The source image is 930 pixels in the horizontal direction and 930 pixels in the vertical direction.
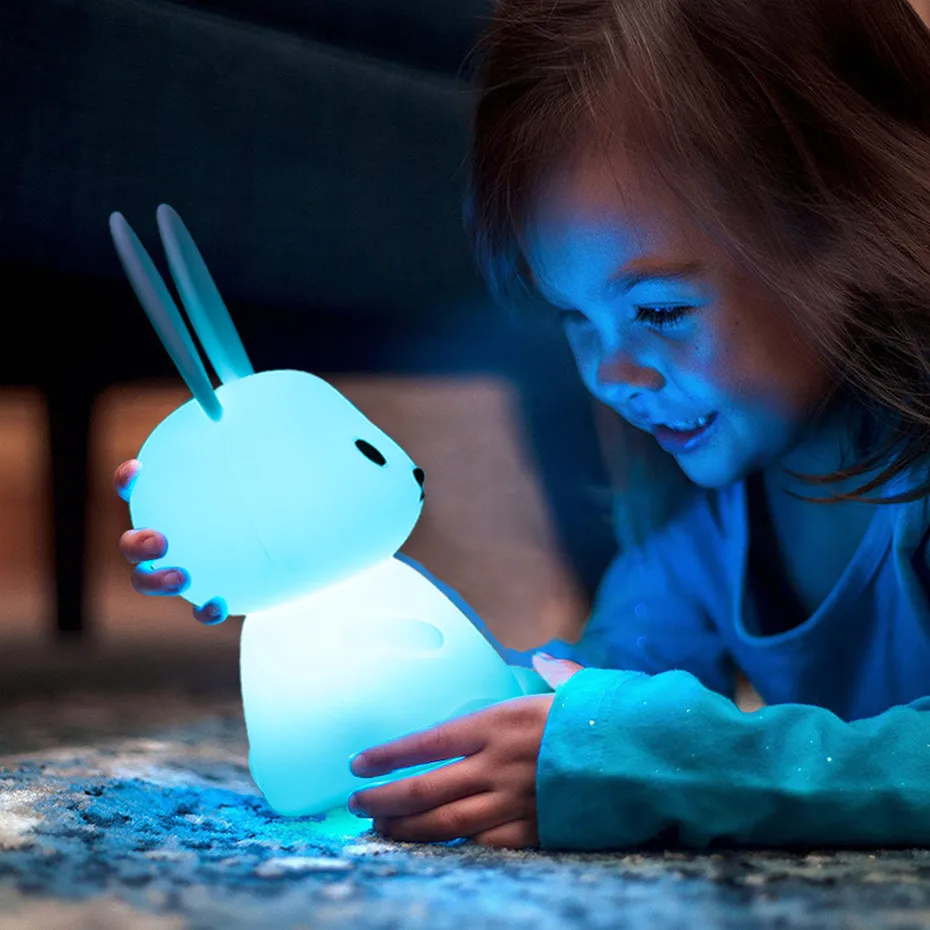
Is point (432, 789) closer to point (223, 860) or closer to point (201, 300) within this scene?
point (223, 860)

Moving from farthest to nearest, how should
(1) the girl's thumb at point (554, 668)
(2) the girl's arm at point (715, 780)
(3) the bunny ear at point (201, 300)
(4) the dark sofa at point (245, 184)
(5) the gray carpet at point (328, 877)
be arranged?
(4) the dark sofa at point (245, 184) < (1) the girl's thumb at point (554, 668) < (3) the bunny ear at point (201, 300) < (2) the girl's arm at point (715, 780) < (5) the gray carpet at point (328, 877)

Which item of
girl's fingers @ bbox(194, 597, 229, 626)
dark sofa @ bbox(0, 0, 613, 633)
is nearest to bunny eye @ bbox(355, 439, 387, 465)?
girl's fingers @ bbox(194, 597, 229, 626)

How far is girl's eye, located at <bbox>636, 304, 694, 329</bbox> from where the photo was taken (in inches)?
25.8

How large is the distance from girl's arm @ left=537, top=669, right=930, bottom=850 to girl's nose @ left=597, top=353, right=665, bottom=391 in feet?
0.67

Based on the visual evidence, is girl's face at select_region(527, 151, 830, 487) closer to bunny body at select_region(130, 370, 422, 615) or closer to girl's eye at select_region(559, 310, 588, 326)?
girl's eye at select_region(559, 310, 588, 326)

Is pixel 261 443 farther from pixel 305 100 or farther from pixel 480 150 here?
pixel 305 100

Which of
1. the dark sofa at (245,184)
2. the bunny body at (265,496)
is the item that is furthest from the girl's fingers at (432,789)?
the dark sofa at (245,184)

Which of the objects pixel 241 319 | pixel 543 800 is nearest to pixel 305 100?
pixel 241 319

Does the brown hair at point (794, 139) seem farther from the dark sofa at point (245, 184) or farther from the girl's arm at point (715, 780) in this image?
the dark sofa at point (245, 184)

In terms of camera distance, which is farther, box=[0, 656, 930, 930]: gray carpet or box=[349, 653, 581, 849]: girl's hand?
box=[349, 653, 581, 849]: girl's hand

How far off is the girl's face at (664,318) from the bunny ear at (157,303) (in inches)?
9.0

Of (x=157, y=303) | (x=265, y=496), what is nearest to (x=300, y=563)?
(x=265, y=496)

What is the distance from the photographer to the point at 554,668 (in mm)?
793

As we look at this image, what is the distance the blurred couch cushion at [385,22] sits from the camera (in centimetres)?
98
